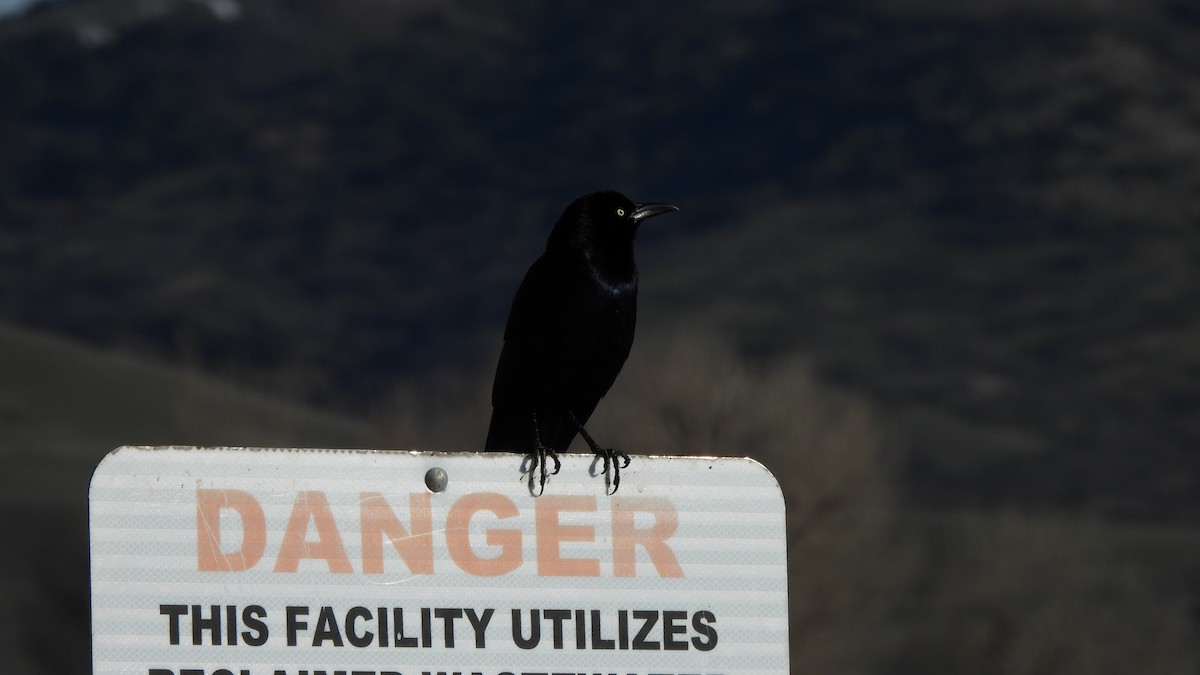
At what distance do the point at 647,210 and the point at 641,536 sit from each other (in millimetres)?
3002

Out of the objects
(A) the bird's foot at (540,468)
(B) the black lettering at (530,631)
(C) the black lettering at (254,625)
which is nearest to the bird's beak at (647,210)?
(A) the bird's foot at (540,468)

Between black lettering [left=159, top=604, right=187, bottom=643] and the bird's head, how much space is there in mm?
2975

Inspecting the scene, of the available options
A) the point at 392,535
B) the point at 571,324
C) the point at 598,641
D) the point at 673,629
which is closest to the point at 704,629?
the point at 673,629

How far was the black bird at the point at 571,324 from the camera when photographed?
519cm

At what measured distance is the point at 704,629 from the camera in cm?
257

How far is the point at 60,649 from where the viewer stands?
36.7 metres

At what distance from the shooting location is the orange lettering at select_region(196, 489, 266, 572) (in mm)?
2486

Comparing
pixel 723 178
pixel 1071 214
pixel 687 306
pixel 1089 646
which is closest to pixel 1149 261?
pixel 1071 214

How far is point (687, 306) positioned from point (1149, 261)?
41.0 m

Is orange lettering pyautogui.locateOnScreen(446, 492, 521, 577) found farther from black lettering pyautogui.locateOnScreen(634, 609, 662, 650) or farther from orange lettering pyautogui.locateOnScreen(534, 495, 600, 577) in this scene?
black lettering pyautogui.locateOnScreen(634, 609, 662, 650)

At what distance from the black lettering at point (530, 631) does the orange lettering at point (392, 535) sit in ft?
0.48

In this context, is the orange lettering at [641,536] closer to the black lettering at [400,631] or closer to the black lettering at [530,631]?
the black lettering at [530,631]

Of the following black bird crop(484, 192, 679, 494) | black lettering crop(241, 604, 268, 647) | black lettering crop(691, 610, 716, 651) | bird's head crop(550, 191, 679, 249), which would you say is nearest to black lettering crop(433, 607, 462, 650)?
black lettering crop(241, 604, 268, 647)

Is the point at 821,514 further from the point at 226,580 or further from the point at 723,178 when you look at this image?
the point at 723,178
